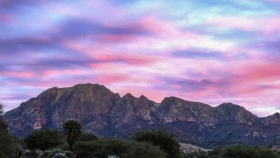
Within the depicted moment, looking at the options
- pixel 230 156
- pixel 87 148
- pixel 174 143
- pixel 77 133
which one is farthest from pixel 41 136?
pixel 230 156

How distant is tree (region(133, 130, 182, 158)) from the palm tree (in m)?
21.7

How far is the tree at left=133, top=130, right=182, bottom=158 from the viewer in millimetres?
84037

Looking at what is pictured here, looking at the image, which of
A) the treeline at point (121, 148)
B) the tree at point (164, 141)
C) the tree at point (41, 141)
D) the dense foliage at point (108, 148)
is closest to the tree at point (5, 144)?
the treeline at point (121, 148)

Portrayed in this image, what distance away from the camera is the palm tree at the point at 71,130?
100850mm

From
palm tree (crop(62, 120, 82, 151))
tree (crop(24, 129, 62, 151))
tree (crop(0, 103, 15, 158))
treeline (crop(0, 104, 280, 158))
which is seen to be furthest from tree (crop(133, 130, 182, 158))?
tree (crop(24, 129, 62, 151))

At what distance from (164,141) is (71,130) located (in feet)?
96.8

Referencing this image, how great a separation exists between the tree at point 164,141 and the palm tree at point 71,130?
852 inches

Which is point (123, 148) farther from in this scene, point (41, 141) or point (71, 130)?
point (41, 141)

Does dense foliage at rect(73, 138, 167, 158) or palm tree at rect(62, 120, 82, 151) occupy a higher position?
palm tree at rect(62, 120, 82, 151)

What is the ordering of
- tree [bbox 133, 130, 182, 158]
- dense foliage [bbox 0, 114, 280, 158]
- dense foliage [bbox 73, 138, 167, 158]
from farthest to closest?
tree [bbox 133, 130, 182, 158], dense foliage [bbox 73, 138, 167, 158], dense foliage [bbox 0, 114, 280, 158]

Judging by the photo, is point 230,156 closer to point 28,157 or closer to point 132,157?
point 132,157

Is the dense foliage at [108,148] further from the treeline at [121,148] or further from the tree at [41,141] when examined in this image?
the tree at [41,141]

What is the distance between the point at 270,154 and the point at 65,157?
4820 cm

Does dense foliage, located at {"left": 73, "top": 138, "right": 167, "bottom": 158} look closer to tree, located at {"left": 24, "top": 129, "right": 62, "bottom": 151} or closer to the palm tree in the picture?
the palm tree
